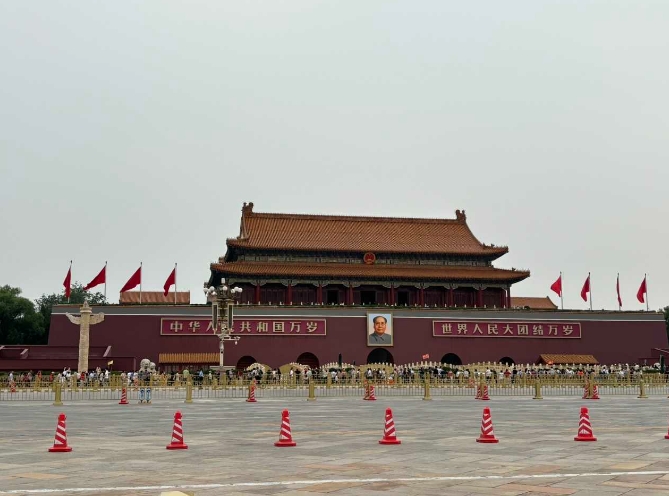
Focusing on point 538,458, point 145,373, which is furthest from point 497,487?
point 145,373

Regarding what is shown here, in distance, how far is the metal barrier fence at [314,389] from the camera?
33250 millimetres

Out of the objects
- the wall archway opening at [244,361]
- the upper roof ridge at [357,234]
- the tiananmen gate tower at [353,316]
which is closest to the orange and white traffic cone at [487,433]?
the tiananmen gate tower at [353,316]

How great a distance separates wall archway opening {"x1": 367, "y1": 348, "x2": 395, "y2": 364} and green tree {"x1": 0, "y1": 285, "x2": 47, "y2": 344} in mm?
29209

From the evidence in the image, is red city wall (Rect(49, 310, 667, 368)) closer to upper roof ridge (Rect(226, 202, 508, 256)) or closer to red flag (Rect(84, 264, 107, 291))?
red flag (Rect(84, 264, 107, 291))

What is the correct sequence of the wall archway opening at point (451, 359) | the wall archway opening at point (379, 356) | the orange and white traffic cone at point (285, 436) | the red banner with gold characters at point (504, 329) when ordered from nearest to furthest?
the orange and white traffic cone at point (285, 436)
the wall archway opening at point (379, 356)
the red banner with gold characters at point (504, 329)
the wall archway opening at point (451, 359)

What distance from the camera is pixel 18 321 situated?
62906mm

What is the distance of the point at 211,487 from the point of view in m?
9.60

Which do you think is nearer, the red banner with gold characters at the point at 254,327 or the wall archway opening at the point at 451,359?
the red banner with gold characters at the point at 254,327

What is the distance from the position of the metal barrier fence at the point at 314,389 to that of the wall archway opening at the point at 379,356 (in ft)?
47.6

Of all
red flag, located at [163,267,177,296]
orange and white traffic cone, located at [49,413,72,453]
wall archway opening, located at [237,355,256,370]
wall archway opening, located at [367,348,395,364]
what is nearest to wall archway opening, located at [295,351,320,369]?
wall archway opening, located at [237,355,256,370]

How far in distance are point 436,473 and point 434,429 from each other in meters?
6.77

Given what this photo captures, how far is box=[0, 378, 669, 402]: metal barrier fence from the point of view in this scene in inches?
1309

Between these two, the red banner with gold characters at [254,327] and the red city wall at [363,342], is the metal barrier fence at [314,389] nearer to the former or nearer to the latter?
the red city wall at [363,342]

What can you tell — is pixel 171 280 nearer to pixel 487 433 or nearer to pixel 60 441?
pixel 60 441
